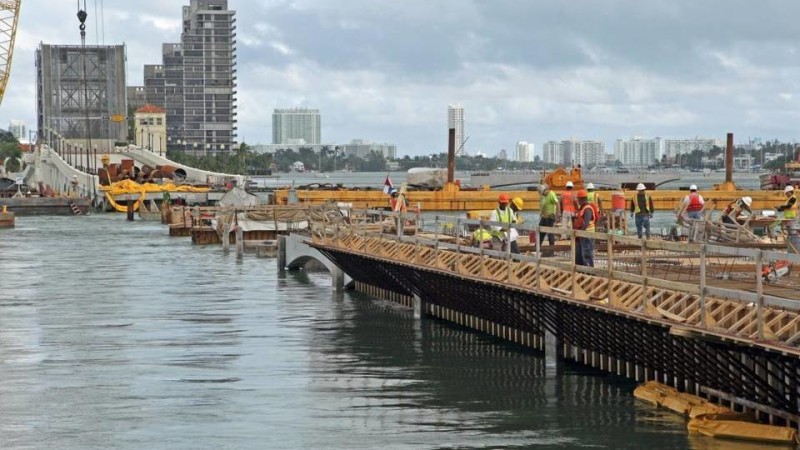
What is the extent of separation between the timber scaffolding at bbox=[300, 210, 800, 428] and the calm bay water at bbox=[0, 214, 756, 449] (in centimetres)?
67

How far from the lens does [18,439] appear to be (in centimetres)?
2453

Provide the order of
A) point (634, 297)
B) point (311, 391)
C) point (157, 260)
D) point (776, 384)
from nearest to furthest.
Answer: point (776, 384) → point (634, 297) → point (311, 391) → point (157, 260)

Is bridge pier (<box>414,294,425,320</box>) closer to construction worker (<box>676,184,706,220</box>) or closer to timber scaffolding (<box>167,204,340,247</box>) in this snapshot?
construction worker (<box>676,184,706,220</box>)

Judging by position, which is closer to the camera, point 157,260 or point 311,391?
point 311,391

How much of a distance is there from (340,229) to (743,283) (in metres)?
18.8

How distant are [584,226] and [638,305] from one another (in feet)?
24.8

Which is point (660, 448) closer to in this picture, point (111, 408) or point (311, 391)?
point (311, 391)

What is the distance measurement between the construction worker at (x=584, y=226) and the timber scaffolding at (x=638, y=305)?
0.32 meters

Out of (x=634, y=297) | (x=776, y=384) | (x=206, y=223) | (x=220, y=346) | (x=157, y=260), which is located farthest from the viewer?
(x=206, y=223)

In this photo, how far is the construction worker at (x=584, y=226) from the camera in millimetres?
30734

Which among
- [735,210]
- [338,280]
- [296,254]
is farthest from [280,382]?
[296,254]

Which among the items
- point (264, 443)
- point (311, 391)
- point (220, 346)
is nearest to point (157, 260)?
point (220, 346)

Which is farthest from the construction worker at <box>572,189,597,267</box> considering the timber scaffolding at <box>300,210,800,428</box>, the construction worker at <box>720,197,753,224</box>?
the construction worker at <box>720,197,753,224</box>

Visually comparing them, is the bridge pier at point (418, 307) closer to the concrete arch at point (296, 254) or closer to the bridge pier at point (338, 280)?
the bridge pier at point (338, 280)
